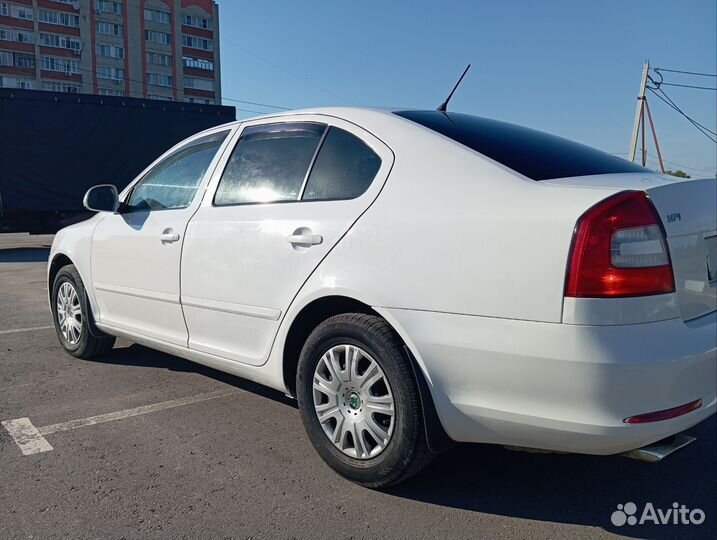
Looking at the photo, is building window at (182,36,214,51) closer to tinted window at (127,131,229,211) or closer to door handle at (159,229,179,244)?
tinted window at (127,131,229,211)

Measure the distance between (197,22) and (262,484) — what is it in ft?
303

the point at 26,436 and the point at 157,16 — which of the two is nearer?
the point at 26,436

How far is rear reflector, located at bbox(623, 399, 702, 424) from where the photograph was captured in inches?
87.1

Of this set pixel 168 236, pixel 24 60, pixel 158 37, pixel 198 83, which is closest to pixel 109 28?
pixel 158 37

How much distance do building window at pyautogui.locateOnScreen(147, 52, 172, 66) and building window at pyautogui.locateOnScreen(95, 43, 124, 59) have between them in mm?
3766

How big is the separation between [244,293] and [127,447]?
1.01 metres

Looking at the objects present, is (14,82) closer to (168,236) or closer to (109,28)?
(109,28)

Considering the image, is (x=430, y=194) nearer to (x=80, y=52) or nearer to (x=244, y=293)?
(x=244, y=293)

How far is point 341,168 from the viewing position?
3098 millimetres

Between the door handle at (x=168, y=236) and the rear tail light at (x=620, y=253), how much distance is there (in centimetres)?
243

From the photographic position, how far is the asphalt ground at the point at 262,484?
255 cm

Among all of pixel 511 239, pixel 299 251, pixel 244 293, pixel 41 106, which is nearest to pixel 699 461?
pixel 511 239

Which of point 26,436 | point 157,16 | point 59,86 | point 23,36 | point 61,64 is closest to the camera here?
point 26,436

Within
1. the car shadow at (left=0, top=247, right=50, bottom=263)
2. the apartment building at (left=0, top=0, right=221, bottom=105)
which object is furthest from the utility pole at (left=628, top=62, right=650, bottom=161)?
the apartment building at (left=0, top=0, right=221, bottom=105)
